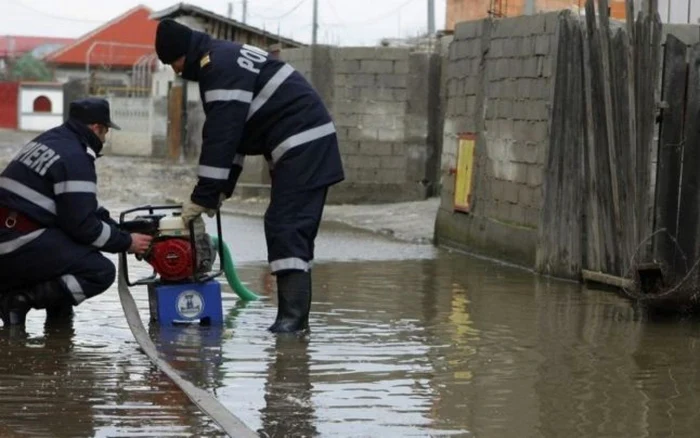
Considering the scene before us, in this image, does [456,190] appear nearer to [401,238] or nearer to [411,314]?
[401,238]

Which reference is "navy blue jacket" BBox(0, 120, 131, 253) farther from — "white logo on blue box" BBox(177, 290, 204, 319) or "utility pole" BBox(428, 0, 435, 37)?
"utility pole" BBox(428, 0, 435, 37)

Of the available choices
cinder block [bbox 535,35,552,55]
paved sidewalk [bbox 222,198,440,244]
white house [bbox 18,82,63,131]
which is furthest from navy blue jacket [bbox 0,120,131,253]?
white house [bbox 18,82,63,131]

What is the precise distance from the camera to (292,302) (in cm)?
767

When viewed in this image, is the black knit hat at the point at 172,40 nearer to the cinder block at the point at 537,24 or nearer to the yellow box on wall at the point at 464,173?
the cinder block at the point at 537,24

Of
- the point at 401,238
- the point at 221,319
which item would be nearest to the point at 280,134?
the point at 221,319

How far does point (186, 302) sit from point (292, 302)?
23.8 inches

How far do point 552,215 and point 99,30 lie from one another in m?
69.5

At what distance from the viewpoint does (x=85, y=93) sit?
45719 mm

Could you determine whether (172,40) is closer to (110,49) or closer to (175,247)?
(175,247)

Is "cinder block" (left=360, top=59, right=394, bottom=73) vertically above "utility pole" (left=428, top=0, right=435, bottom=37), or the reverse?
"utility pole" (left=428, top=0, right=435, bottom=37)

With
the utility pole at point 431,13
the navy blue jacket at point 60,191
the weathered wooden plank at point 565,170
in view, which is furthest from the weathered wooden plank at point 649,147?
the utility pole at point 431,13

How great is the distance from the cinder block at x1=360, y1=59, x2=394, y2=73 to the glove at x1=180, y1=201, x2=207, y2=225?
466 inches

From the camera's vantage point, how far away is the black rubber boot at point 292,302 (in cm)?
767

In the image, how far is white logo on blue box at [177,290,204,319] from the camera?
310 inches
